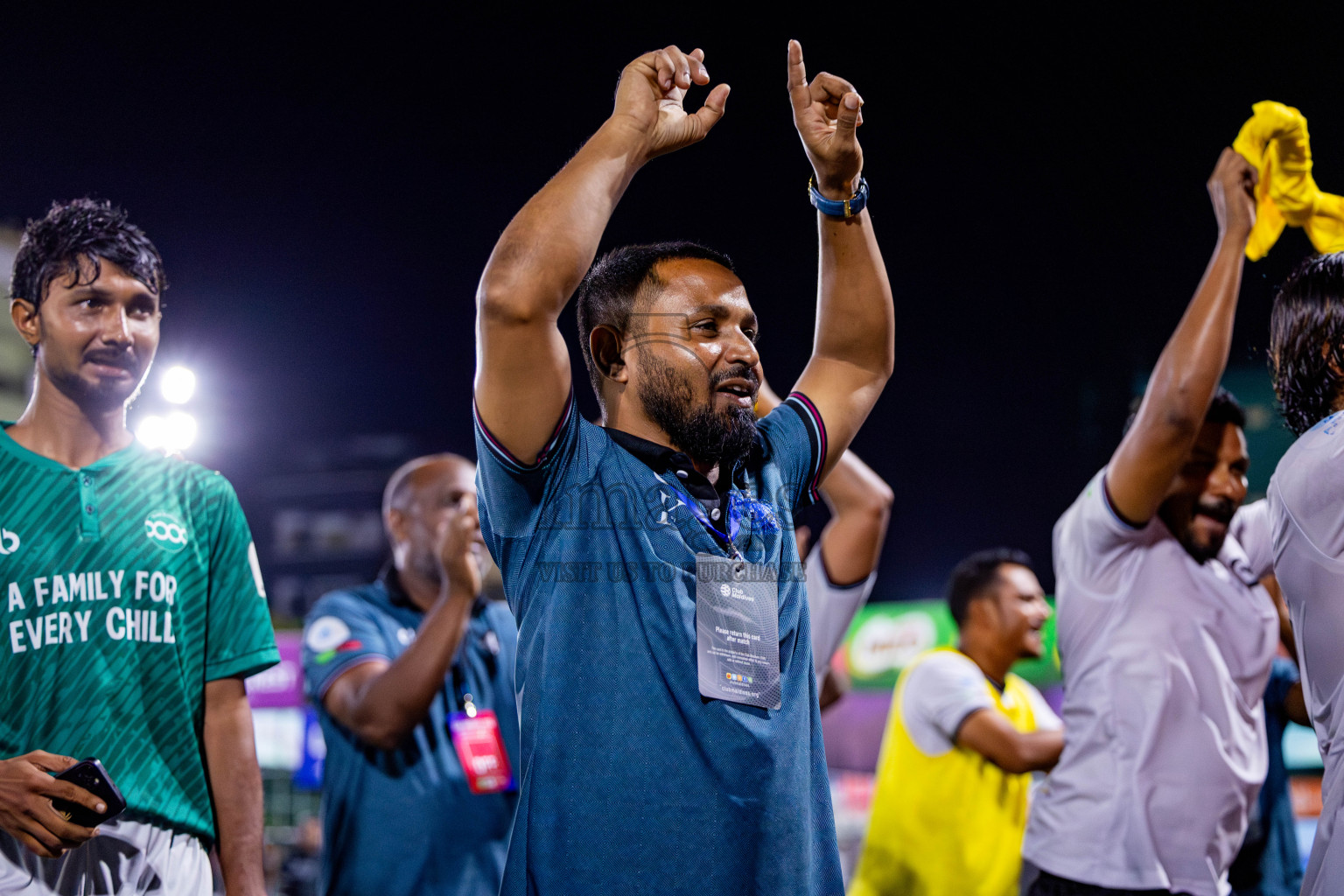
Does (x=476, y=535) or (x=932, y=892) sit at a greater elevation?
(x=476, y=535)

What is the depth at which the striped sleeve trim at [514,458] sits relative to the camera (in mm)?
1614

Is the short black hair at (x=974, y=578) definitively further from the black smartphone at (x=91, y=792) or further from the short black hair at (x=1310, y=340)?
the black smartphone at (x=91, y=792)

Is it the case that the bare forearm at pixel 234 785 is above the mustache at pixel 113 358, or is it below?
below

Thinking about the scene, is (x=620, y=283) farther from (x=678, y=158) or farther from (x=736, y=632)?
(x=678, y=158)

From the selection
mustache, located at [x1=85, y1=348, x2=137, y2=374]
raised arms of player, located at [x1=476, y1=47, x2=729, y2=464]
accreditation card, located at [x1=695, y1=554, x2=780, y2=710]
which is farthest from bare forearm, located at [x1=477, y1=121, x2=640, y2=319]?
mustache, located at [x1=85, y1=348, x2=137, y2=374]

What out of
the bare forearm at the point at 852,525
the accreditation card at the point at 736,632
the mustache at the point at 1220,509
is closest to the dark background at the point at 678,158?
the mustache at the point at 1220,509

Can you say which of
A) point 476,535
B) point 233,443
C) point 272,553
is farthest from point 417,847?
point 272,553

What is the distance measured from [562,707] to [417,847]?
176 centimetres

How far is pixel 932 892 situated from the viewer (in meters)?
3.84

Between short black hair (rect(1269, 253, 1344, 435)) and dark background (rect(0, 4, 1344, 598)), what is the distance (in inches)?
39.1

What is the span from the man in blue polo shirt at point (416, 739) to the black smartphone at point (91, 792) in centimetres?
123

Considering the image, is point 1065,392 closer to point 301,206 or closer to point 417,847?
point 301,206

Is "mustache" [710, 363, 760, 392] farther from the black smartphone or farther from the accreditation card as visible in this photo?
the black smartphone

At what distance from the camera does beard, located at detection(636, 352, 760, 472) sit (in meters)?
1.85
